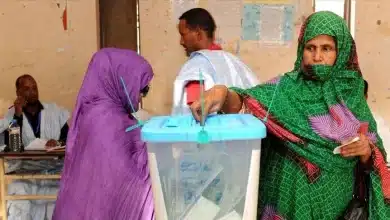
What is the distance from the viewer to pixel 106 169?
188 cm

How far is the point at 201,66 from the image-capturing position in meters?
2.23

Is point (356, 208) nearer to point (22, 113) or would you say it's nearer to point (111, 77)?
point (111, 77)

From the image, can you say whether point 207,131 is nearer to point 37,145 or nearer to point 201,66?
point 201,66

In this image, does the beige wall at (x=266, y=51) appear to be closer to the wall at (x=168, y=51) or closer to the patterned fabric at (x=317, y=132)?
the wall at (x=168, y=51)

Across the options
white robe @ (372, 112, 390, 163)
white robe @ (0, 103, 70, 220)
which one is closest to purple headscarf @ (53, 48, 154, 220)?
white robe @ (0, 103, 70, 220)

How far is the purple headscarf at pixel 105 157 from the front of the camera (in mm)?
1867

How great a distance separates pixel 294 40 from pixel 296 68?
220 centimetres

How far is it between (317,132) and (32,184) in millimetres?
2468

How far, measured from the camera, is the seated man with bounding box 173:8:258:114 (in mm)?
2150

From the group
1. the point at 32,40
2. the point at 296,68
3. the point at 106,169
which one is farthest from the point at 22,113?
the point at 296,68

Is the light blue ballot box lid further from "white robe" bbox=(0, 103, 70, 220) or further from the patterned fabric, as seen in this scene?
"white robe" bbox=(0, 103, 70, 220)

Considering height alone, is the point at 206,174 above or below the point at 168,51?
below

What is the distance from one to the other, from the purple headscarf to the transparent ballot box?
724mm

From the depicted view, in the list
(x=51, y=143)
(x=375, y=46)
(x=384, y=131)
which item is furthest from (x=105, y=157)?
(x=375, y=46)
